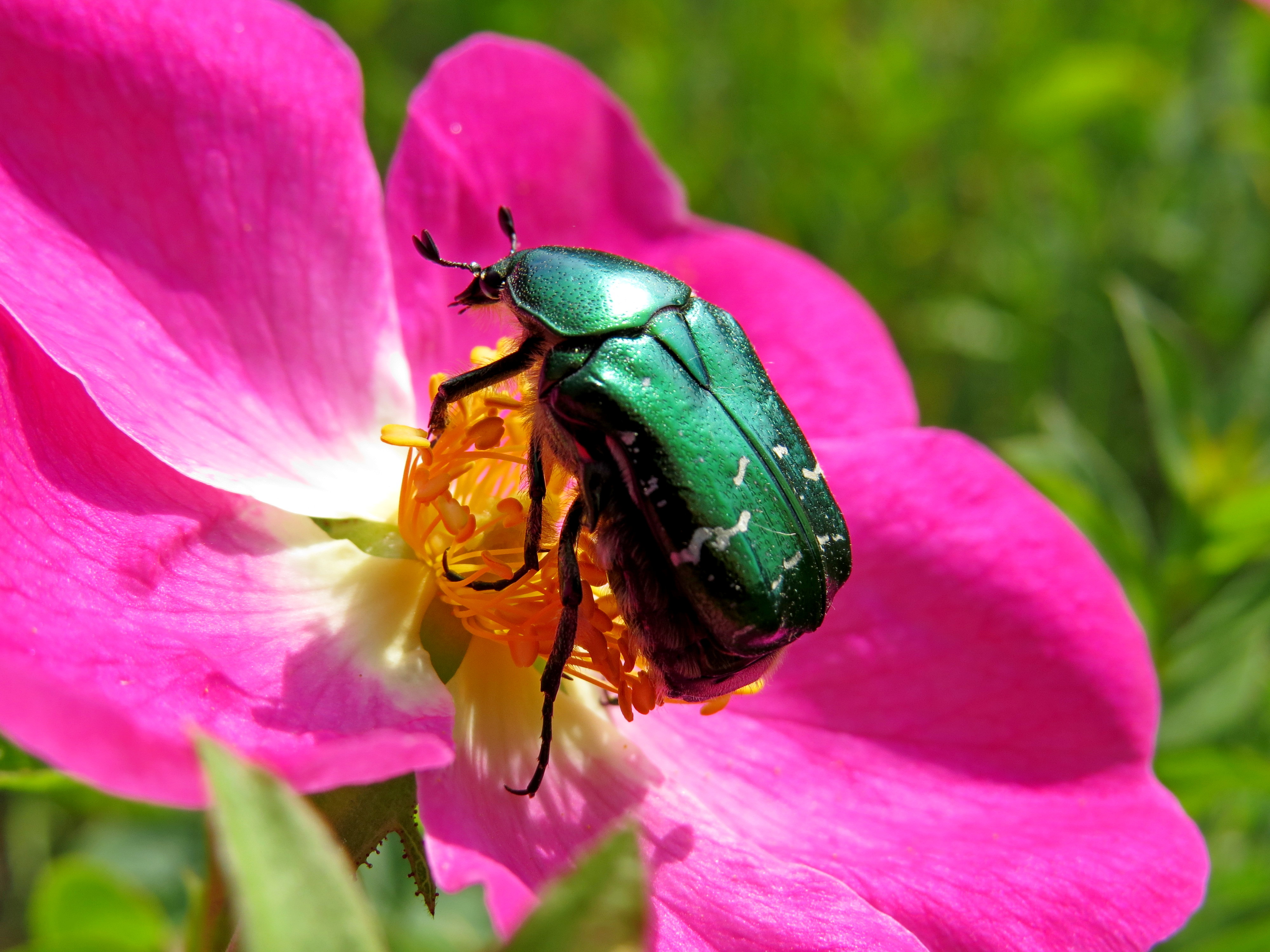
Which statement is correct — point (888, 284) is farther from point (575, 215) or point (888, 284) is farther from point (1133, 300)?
point (575, 215)

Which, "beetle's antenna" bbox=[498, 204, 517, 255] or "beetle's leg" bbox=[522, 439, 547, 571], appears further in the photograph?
"beetle's antenna" bbox=[498, 204, 517, 255]

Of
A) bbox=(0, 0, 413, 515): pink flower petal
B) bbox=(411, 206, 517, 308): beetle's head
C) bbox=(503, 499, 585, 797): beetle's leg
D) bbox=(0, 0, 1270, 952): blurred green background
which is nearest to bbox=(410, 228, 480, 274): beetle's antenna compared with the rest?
bbox=(411, 206, 517, 308): beetle's head

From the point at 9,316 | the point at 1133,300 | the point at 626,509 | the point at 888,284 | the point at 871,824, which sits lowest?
the point at 888,284

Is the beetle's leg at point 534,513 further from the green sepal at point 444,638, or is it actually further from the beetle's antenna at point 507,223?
the beetle's antenna at point 507,223

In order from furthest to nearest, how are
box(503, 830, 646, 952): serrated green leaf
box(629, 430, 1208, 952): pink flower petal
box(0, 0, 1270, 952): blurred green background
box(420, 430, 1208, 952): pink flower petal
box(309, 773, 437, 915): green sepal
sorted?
box(0, 0, 1270, 952): blurred green background < box(629, 430, 1208, 952): pink flower petal < box(420, 430, 1208, 952): pink flower petal < box(309, 773, 437, 915): green sepal < box(503, 830, 646, 952): serrated green leaf

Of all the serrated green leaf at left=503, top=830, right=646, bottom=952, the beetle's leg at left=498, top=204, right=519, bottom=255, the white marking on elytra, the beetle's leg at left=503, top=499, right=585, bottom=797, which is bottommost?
the beetle's leg at left=503, top=499, right=585, bottom=797

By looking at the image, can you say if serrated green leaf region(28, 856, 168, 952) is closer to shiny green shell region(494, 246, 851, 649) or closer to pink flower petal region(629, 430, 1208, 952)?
pink flower petal region(629, 430, 1208, 952)

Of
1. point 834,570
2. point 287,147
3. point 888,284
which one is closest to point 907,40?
point 888,284
